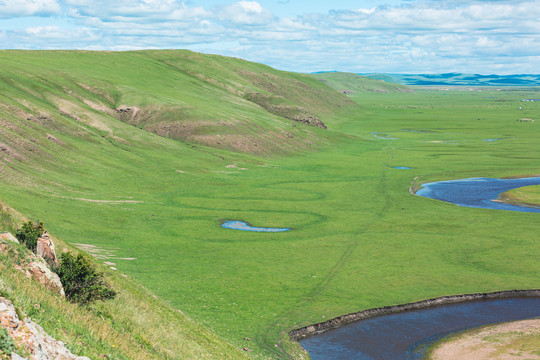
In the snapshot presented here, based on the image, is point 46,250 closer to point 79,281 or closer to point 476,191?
point 79,281

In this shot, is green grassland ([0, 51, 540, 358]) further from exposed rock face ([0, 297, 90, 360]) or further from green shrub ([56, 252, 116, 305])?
exposed rock face ([0, 297, 90, 360])

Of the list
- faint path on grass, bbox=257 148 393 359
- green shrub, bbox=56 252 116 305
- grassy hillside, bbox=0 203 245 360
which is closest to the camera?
grassy hillside, bbox=0 203 245 360

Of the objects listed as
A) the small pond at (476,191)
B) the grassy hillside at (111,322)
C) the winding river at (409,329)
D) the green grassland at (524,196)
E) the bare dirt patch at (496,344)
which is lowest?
the small pond at (476,191)

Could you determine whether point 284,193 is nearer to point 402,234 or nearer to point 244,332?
point 402,234

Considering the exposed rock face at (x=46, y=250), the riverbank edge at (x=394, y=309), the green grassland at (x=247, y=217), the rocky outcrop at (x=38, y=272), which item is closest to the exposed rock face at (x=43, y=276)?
the rocky outcrop at (x=38, y=272)

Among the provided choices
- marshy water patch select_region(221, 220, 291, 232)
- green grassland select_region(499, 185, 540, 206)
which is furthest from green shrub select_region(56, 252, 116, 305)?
green grassland select_region(499, 185, 540, 206)

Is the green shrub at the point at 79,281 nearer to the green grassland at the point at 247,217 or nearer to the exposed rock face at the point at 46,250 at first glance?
the exposed rock face at the point at 46,250

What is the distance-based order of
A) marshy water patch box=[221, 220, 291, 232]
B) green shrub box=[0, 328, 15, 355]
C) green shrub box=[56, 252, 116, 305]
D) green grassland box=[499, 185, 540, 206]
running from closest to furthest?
green shrub box=[0, 328, 15, 355], green shrub box=[56, 252, 116, 305], marshy water patch box=[221, 220, 291, 232], green grassland box=[499, 185, 540, 206]

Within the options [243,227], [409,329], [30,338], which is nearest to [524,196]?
[243,227]
